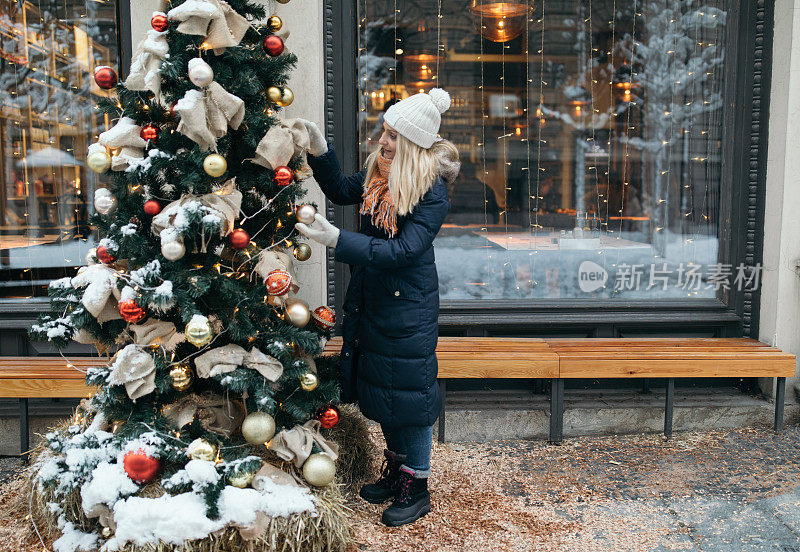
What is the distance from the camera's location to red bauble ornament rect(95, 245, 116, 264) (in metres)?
2.87

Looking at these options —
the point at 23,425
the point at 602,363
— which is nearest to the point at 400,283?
the point at 602,363

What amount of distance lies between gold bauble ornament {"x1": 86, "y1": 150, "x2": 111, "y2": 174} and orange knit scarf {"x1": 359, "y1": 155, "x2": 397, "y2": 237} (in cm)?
118

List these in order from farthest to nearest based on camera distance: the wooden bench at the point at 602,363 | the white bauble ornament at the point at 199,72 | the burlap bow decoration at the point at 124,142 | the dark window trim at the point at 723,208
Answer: the dark window trim at the point at 723,208
the wooden bench at the point at 602,363
the burlap bow decoration at the point at 124,142
the white bauble ornament at the point at 199,72

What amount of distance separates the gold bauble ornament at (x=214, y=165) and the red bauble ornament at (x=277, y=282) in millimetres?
488

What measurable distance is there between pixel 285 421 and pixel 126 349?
0.78 metres

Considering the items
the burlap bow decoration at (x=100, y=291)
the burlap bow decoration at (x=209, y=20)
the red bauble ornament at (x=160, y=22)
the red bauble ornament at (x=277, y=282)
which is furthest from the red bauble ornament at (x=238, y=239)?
the red bauble ornament at (x=160, y=22)

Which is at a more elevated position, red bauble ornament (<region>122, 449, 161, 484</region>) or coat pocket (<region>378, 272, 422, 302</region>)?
coat pocket (<region>378, 272, 422, 302</region>)

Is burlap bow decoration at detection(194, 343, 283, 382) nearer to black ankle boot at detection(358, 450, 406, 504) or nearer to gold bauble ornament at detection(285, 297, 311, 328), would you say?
gold bauble ornament at detection(285, 297, 311, 328)

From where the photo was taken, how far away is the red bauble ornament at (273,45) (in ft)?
9.62

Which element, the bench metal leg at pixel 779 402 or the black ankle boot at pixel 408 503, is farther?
the bench metal leg at pixel 779 402

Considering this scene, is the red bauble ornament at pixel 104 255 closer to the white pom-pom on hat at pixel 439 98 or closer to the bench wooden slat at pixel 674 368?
the white pom-pom on hat at pixel 439 98

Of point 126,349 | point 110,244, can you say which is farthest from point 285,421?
point 110,244

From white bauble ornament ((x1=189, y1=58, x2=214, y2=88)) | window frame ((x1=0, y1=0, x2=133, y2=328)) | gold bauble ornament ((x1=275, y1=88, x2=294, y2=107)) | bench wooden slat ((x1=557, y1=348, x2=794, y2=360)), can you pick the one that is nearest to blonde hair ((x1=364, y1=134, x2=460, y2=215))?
gold bauble ornament ((x1=275, y1=88, x2=294, y2=107))

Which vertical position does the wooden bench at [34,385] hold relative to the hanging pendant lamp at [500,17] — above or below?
below
